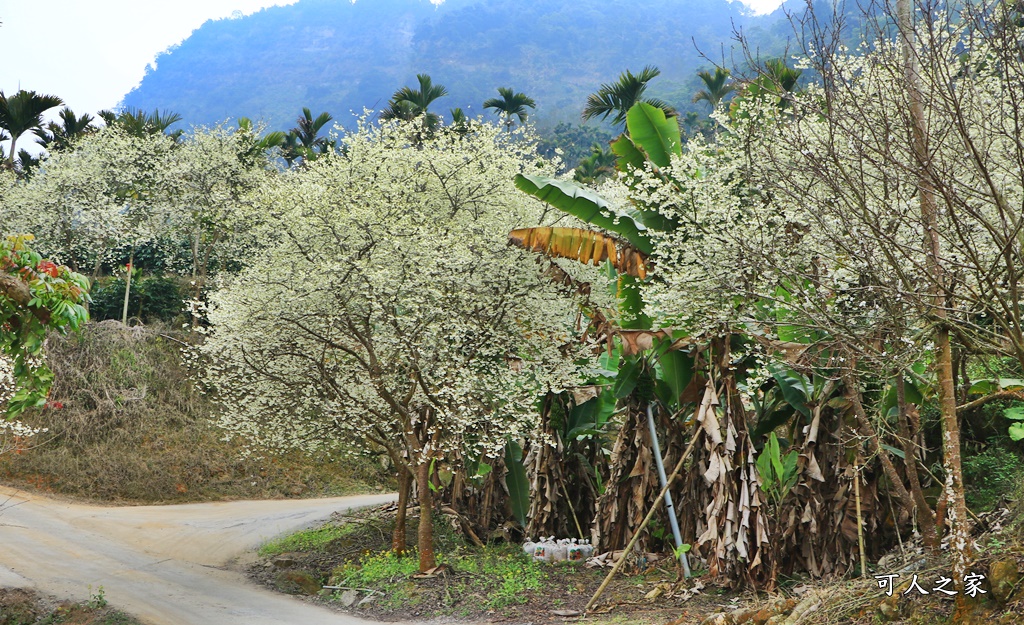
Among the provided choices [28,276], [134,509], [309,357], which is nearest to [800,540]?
[309,357]

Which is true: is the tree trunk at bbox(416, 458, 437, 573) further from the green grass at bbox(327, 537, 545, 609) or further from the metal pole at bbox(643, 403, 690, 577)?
the metal pole at bbox(643, 403, 690, 577)

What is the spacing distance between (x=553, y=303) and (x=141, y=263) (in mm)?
24886

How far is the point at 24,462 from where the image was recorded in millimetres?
21016

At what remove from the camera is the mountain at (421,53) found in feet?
422

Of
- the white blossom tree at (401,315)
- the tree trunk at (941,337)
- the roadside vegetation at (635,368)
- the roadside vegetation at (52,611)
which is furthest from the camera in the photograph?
the white blossom tree at (401,315)

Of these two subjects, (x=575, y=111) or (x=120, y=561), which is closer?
(x=120, y=561)

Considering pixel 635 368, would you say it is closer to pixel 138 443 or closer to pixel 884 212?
pixel 884 212

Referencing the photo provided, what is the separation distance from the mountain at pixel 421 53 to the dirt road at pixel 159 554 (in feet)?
306

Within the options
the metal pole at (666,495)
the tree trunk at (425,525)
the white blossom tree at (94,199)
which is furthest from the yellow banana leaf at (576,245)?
the white blossom tree at (94,199)

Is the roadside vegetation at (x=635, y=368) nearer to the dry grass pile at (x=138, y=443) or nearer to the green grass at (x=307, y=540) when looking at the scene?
the green grass at (x=307, y=540)

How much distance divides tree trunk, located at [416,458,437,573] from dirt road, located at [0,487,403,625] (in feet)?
5.23

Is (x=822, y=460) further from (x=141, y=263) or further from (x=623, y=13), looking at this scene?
(x=623, y=13)

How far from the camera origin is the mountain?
128500mm

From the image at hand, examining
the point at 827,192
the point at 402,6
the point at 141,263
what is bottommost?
the point at 827,192
